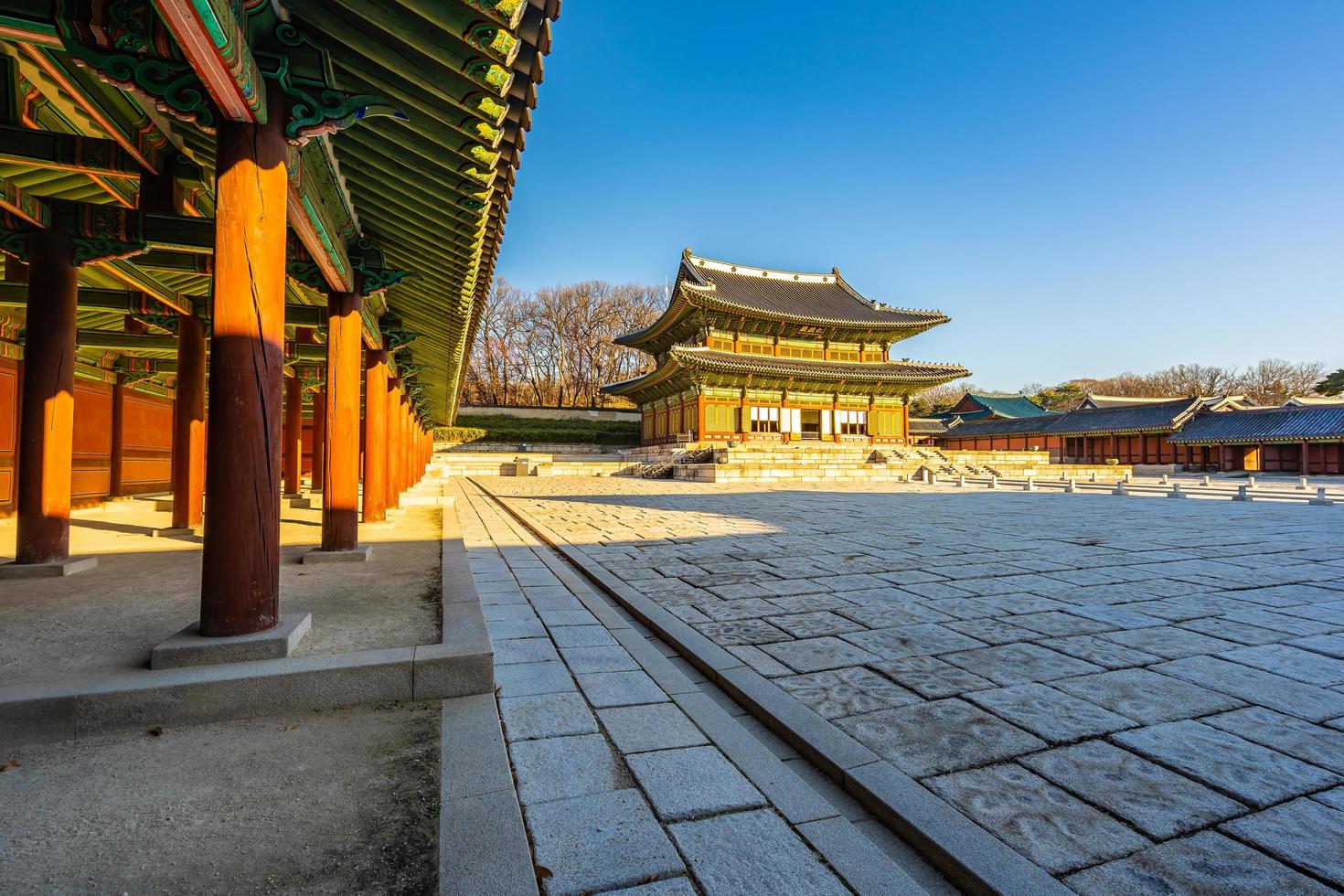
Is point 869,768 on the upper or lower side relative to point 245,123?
lower

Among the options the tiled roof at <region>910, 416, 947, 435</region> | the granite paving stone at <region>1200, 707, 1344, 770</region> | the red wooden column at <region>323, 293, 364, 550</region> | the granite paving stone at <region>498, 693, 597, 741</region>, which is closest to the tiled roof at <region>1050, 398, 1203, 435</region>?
the tiled roof at <region>910, 416, 947, 435</region>

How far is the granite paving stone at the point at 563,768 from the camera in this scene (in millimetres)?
2141

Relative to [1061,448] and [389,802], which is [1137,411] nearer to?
[1061,448]

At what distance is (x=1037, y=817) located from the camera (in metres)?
1.96

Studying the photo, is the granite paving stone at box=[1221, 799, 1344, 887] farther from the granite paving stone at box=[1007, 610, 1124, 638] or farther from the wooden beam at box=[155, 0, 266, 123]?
the wooden beam at box=[155, 0, 266, 123]

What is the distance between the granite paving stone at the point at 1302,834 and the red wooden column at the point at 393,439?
954 cm

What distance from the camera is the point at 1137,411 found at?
37.4 metres

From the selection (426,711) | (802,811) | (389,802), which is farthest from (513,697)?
(802,811)

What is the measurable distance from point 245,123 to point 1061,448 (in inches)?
1877

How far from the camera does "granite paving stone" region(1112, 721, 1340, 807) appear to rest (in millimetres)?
2104

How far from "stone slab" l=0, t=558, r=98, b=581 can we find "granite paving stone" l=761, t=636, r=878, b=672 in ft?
17.9

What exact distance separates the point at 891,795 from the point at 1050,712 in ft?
3.80

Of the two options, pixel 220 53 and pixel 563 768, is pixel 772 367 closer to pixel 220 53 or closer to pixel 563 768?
pixel 220 53

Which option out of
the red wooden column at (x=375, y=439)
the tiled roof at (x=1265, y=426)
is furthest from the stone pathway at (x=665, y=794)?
the tiled roof at (x=1265, y=426)
